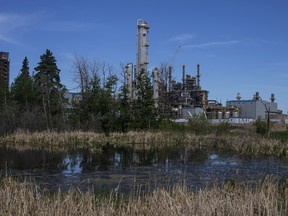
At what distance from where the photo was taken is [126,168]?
16.5 meters

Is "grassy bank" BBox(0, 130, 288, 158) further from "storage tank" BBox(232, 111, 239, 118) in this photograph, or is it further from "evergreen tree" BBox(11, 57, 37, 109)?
"storage tank" BBox(232, 111, 239, 118)

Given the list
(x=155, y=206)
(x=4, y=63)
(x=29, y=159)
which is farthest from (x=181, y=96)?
(x=155, y=206)

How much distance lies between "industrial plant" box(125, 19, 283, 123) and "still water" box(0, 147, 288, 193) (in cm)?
1725

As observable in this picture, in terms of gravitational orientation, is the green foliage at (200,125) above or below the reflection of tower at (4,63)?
below

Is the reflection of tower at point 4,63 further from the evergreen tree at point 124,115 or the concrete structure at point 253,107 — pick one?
the concrete structure at point 253,107

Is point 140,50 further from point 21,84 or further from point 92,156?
point 92,156

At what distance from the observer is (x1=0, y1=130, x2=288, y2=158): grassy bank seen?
22.9 meters

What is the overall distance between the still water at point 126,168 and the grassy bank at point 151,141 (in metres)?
1.85

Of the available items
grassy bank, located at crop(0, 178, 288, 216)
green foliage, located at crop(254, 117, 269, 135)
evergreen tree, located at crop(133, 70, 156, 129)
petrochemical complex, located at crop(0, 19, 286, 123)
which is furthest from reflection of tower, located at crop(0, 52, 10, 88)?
grassy bank, located at crop(0, 178, 288, 216)

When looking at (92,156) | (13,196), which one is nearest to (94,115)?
(92,156)

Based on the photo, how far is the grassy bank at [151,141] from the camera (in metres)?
22.9

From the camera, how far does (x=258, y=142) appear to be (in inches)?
913

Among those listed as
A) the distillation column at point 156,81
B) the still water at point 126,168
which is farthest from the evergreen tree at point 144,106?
the distillation column at point 156,81

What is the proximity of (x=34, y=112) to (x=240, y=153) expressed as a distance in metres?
18.4
